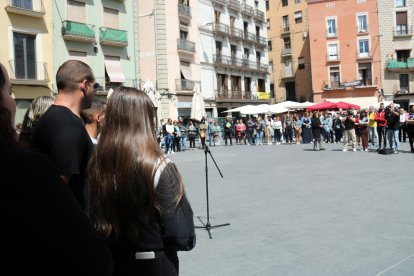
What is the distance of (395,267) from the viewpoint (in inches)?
166

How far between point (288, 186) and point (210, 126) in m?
17.4

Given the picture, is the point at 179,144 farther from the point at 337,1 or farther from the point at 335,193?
the point at 337,1

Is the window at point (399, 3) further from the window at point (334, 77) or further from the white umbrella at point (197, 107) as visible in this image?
the white umbrella at point (197, 107)

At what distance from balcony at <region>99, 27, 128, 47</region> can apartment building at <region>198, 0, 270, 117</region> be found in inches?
410

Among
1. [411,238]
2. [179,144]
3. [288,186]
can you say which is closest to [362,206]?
[411,238]

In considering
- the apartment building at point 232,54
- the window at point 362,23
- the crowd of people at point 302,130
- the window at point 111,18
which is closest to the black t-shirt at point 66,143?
the crowd of people at point 302,130

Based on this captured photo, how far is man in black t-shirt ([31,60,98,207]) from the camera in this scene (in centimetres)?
256

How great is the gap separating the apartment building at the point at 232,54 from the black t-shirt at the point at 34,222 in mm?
37516

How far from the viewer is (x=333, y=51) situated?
48906 mm

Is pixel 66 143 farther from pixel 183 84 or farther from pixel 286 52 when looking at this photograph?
pixel 286 52

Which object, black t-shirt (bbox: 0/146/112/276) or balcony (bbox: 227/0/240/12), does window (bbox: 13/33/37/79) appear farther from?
black t-shirt (bbox: 0/146/112/276)

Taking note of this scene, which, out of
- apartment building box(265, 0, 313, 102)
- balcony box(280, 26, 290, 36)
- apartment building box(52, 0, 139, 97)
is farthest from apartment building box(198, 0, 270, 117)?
apartment building box(52, 0, 139, 97)

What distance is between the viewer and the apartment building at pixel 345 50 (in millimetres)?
46750

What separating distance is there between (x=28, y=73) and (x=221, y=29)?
71.2 ft
